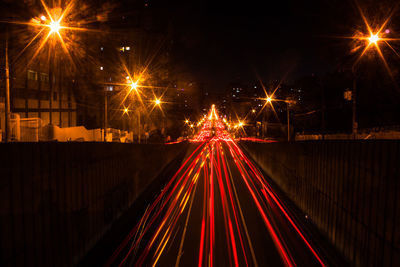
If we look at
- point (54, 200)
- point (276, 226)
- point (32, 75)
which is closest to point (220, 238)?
point (276, 226)

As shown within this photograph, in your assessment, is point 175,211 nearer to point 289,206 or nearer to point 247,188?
point 289,206

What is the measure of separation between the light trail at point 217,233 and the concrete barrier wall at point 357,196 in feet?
3.78

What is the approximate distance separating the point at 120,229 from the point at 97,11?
23041 millimetres

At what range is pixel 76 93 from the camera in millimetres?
37219

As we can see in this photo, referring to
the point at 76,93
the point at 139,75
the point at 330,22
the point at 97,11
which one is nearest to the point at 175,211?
the point at 330,22

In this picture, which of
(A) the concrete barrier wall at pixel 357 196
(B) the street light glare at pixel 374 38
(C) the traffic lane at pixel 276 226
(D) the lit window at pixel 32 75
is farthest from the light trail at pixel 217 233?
(D) the lit window at pixel 32 75

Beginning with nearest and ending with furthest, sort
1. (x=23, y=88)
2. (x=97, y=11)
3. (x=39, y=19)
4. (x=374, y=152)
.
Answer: (x=374, y=152)
(x=39, y=19)
(x=97, y=11)
(x=23, y=88)

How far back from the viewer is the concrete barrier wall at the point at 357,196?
232 inches

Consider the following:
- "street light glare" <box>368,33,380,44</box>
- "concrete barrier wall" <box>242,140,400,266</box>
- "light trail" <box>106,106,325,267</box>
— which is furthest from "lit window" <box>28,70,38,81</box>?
"street light glare" <box>368,33,380,44</box>

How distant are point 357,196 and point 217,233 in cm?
543

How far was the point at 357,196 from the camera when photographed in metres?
7.68

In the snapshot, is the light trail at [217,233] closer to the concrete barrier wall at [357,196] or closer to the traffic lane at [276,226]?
the traffic lane at [276,226]

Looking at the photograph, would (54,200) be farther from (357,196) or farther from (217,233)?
(357,196)

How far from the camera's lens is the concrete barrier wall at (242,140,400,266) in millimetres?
5891
